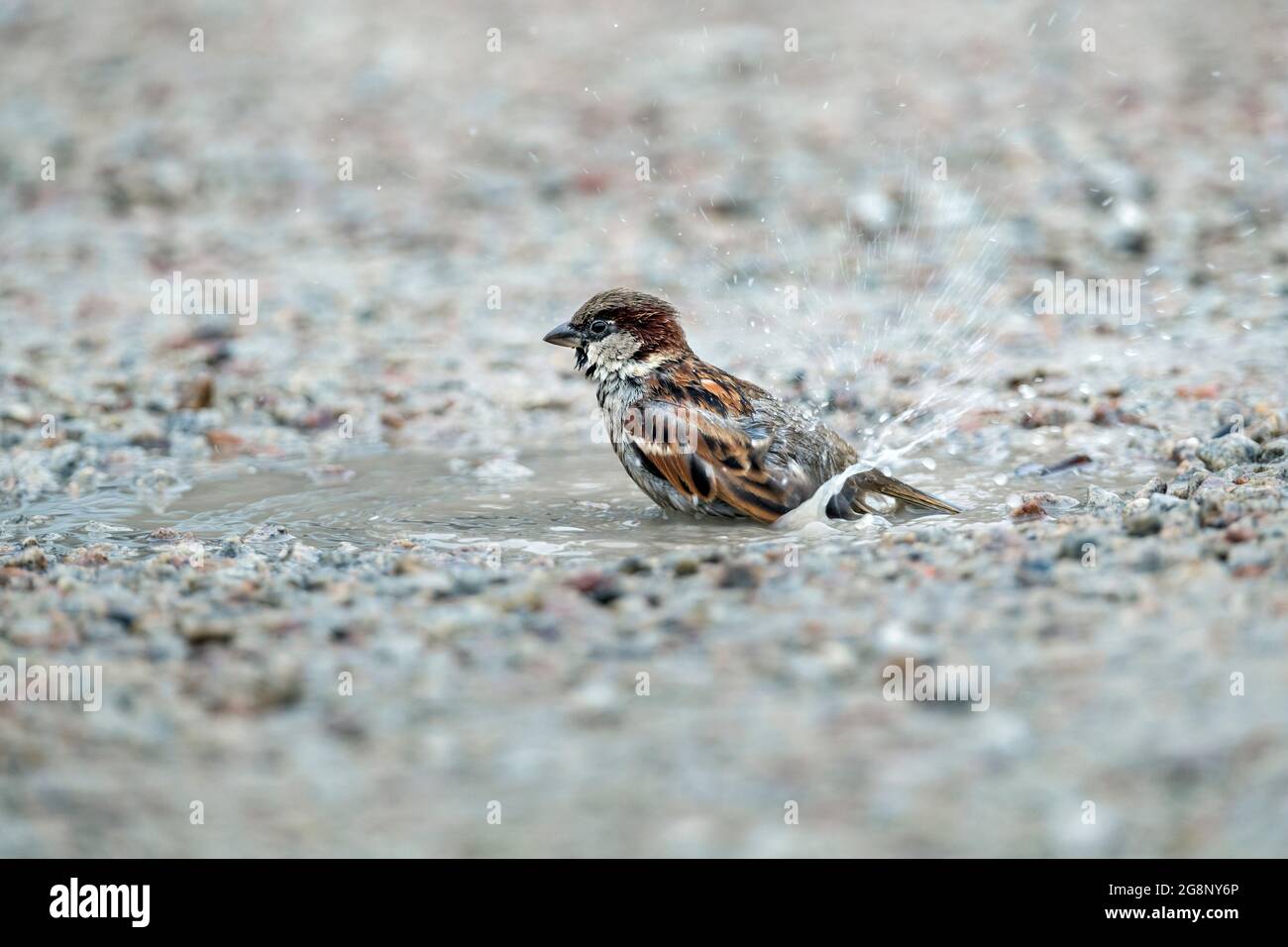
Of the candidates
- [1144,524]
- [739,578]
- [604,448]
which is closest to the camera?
[739,578]

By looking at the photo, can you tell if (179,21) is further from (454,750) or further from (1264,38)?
(454,750)

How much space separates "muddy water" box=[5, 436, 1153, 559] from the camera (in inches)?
227

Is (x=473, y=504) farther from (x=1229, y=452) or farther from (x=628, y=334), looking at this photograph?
(x=1229, y=452)

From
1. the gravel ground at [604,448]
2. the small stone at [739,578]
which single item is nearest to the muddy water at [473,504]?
the gravel ground at [604,448]

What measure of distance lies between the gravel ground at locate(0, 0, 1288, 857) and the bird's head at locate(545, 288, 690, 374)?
2.12ft

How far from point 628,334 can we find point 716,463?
0.79 m

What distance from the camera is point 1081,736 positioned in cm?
352

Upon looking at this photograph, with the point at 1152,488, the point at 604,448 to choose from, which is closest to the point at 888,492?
the point at 1152,488

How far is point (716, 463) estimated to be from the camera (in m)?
5.82

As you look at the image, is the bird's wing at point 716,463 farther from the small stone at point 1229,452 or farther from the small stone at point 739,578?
the small stone at point 1229,452

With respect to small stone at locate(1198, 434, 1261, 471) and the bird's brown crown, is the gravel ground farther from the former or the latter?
the bird's brown crown

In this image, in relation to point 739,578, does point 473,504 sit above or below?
above

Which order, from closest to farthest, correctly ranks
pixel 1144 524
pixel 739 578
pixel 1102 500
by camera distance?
pixel 739 578 → pixel 1144 524 → pixel 1102 500

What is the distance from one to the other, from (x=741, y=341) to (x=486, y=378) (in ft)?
5.35
